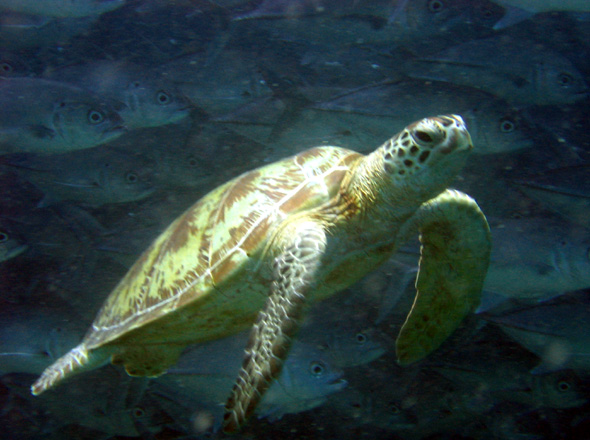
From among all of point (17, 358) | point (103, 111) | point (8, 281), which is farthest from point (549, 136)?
point (8, 281)

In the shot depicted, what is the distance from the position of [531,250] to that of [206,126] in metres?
3.27

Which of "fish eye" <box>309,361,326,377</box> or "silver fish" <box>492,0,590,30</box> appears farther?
"silver fish" <box>492,0,590,30</box>

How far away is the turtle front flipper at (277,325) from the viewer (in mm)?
1422

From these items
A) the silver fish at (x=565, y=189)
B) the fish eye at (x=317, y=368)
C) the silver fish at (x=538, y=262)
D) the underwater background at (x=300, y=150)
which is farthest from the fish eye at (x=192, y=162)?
the silver fish at (x=565, y=189)

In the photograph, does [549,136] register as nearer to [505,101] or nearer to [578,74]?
[578,74]

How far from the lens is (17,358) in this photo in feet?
10.4

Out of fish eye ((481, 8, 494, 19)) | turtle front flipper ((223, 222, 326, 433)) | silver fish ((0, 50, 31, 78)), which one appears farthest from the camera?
silver fish ((0, 50, 31, 78))

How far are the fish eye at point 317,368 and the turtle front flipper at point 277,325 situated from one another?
1476 millimetres

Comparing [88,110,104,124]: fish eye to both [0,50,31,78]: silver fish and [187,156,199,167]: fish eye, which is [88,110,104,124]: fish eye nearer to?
[187,156,199,167]: fish eye

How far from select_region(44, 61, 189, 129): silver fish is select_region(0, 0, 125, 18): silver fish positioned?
1.81ft

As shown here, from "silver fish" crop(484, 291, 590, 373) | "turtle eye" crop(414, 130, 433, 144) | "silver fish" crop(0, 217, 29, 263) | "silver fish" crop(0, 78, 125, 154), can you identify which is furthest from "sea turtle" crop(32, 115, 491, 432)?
"silver fish" crop(0, 78, 125, 154)

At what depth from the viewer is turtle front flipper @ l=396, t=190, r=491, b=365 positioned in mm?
2164

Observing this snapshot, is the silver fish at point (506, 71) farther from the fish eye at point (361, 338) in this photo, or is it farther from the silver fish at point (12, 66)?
the silver fish at point (12, 66)

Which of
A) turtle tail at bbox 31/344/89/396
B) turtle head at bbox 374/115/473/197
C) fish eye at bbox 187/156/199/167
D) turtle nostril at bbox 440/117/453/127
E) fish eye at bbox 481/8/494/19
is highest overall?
fish eye at bbox 481/8/494/19
